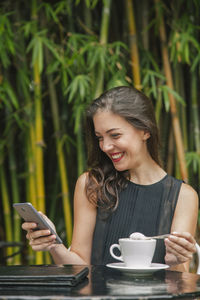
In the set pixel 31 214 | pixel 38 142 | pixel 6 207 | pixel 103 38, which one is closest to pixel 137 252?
pixel 31 214

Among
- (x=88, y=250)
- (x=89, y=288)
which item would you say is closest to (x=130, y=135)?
(x=88, y=250)

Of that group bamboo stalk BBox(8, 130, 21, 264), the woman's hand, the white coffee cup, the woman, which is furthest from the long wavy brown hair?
bamboo stalk BBox(8, 130, 21, 264)

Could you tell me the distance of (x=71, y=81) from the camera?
3084mm

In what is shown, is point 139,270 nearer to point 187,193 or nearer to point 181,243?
point 181,243

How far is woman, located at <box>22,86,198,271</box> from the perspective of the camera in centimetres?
192

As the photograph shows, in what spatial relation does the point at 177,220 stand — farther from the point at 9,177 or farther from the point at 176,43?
the point at 9,177

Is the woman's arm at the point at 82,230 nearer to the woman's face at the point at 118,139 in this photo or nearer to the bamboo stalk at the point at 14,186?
the woman's face at the point at 118,139

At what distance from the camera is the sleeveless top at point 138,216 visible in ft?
6.43

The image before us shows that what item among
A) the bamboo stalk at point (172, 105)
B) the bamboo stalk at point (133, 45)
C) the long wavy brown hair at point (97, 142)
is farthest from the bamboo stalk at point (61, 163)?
the long wavy brown hair at point (97, 142)

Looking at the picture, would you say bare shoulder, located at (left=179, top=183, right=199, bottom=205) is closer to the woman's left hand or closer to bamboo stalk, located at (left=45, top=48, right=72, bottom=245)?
the woman's left hand

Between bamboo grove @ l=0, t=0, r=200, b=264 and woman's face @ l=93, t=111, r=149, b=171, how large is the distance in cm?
85

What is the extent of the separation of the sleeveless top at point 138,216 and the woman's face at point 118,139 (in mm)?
144

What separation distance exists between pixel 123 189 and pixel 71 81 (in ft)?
3.91

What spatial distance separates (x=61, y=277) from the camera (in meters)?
1.15
